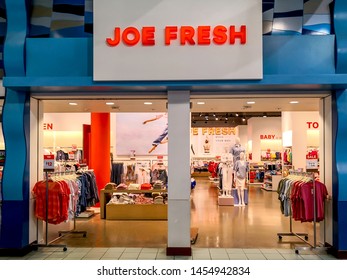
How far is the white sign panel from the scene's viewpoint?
218 inches

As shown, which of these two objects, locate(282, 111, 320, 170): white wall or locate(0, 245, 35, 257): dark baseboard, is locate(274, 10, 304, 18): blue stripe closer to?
locate(0, 245, 35, 257): dark baseboard

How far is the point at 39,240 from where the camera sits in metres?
6.60

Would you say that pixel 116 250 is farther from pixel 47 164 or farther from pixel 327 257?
pixel 327 257

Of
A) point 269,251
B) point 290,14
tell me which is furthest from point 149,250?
point 290,14

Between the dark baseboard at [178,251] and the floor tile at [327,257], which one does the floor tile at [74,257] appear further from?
the floor tile at [327,257]

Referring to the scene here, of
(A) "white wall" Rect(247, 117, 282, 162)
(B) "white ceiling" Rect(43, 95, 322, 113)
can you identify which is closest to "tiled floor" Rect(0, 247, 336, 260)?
(B) "white ceiling" Rect(43, 95, 322, 113)

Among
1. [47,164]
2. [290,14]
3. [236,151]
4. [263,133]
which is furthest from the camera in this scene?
[263,133]

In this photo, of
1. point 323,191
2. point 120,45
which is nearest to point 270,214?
point 323,191

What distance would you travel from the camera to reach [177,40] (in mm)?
5590

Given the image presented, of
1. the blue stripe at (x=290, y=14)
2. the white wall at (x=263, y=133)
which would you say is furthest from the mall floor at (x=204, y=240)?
the white wall at (x=263, y=133)

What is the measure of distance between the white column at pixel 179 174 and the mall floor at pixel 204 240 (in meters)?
0.30

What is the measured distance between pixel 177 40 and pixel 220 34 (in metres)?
0.68

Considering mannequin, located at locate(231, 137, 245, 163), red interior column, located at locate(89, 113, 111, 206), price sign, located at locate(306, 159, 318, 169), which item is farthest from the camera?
mannequin, located at locate(231, 137, 245, 163)

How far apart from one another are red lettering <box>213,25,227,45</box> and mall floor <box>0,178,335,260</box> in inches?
137
